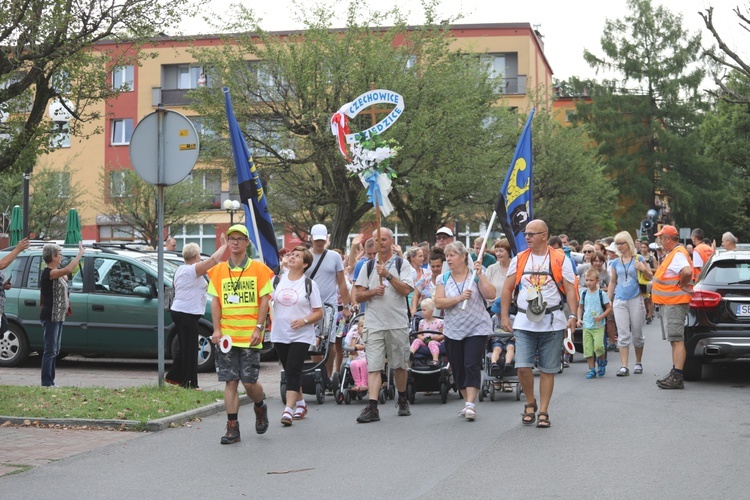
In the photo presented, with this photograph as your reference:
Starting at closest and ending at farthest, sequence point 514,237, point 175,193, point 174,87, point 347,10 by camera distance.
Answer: point 514,237
point 347,10
point 175,193
point 174,87

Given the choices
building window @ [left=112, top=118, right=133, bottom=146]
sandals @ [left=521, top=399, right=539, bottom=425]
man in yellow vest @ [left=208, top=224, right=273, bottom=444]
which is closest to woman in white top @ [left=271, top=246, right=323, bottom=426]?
man in yellow vest @ [left=208, top=224, right=273, bottom=444]

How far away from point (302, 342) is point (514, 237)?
4.10m

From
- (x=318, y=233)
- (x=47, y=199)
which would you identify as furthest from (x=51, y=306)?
(x=47, y=199)

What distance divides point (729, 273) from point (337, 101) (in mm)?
18739

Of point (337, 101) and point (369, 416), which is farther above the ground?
point (337, 101)

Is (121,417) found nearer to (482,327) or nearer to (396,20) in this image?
(482,327)

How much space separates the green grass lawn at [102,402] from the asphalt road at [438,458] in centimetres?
49

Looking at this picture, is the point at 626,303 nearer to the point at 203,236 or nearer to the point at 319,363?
the point at 319,363

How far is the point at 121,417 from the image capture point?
398 inches

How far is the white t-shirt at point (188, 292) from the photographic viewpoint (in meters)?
12.6

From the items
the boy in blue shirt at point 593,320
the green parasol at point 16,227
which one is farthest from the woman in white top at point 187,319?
the green parasol at point 16,227

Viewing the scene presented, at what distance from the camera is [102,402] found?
35.4 feet

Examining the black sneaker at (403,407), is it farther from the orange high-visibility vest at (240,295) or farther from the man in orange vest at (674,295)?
the man in orange vest at (674,295)

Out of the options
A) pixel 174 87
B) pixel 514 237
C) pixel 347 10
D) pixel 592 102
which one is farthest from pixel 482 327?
pixel 592 102
